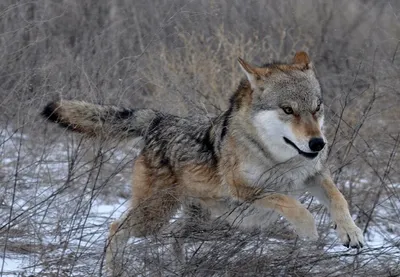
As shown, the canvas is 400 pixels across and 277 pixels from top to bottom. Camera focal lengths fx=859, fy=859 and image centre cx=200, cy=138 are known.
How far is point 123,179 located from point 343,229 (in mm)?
3195

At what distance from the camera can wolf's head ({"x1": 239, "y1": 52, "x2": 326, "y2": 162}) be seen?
5281mm

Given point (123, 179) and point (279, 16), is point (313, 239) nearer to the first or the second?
point (123, 179)

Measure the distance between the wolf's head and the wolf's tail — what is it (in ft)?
2.61

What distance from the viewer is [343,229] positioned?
16.6 ft

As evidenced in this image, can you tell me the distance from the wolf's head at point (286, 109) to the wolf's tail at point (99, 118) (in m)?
0.79

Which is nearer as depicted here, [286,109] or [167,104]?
[286,109]

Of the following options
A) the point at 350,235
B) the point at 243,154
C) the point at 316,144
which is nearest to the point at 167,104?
the point at 243,154

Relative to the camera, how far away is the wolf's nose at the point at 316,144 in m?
5.17

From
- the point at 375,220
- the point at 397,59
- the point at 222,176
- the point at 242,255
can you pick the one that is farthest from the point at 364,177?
the point at 242,255

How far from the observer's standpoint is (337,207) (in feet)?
17.2

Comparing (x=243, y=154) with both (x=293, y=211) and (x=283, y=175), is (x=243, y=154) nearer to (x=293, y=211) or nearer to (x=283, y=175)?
(x=283, y=175)

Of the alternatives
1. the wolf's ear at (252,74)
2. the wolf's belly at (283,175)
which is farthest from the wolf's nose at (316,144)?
the wolf's ear at (252,74)

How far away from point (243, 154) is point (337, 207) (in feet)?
2.44

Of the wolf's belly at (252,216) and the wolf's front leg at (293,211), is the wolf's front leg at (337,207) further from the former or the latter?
the wolf's belly at (252,216)
